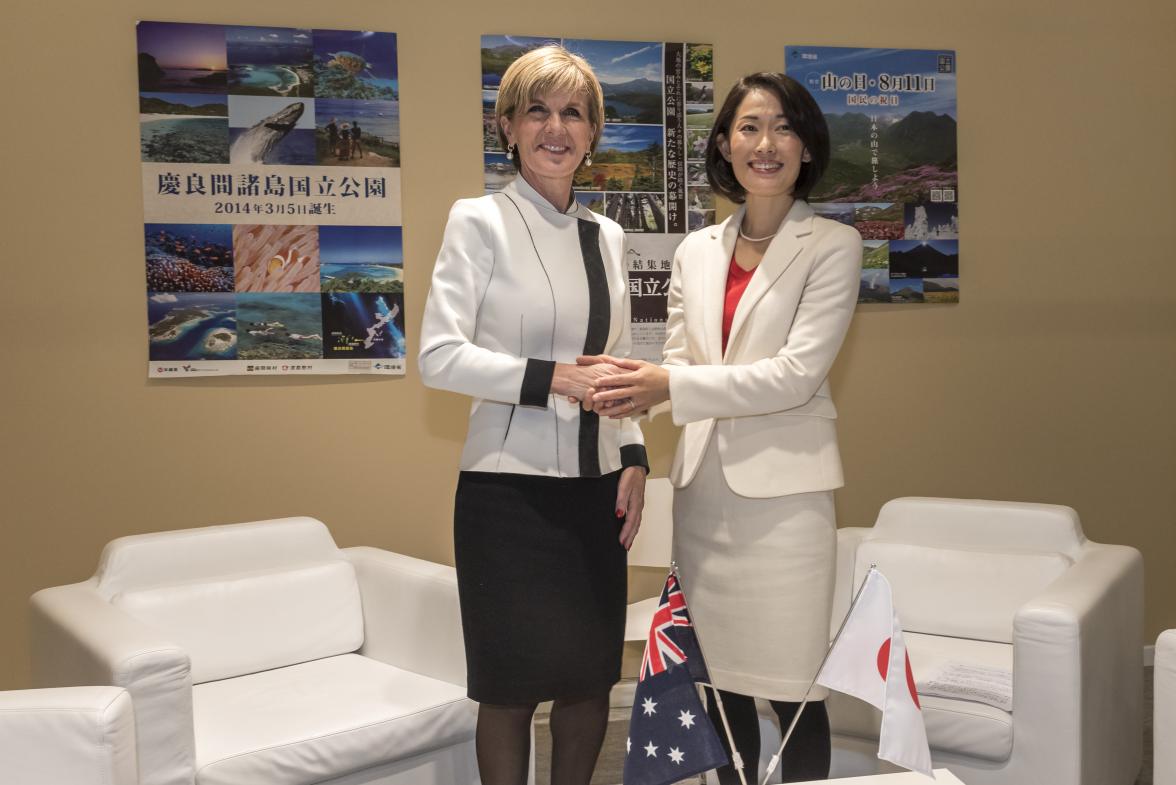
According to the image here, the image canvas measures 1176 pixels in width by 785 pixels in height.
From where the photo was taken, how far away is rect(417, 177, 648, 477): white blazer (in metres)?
2.06

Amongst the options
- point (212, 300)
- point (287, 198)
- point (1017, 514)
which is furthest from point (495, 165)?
point (1017, 514)

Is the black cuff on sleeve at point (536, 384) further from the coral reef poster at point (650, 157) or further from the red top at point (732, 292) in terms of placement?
the coral reef poster at point (650, 157)

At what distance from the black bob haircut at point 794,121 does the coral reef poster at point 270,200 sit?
1.57 metres

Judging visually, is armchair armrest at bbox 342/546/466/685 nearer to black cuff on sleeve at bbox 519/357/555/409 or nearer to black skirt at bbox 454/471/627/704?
black skirt at bbox 454/471/627/704

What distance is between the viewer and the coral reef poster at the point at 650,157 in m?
3.86

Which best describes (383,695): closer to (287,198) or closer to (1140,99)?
(287,198)

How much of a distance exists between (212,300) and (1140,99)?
3608 millimetres

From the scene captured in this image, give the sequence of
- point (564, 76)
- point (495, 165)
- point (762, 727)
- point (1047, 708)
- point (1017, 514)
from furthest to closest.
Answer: point (495, 165)
point (1017, 514)
point (762, 727)
point (1047, 708)
point (564, 76)

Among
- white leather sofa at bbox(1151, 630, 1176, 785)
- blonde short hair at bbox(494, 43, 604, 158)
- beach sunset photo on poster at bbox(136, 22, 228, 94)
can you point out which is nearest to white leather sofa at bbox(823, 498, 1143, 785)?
white leather sofa at bbox(1151, 630, 1176, 785)

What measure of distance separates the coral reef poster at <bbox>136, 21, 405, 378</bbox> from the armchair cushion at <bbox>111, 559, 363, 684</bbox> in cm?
87

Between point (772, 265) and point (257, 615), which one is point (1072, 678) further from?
point (257, 615)

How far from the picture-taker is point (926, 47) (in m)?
4.09

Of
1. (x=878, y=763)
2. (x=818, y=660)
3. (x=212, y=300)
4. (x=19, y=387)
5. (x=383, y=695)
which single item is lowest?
(x=878, y=763)

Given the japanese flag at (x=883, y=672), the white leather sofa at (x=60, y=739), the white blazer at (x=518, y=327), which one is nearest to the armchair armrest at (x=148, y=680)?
the white leather sofa at (x=60, y=739)
